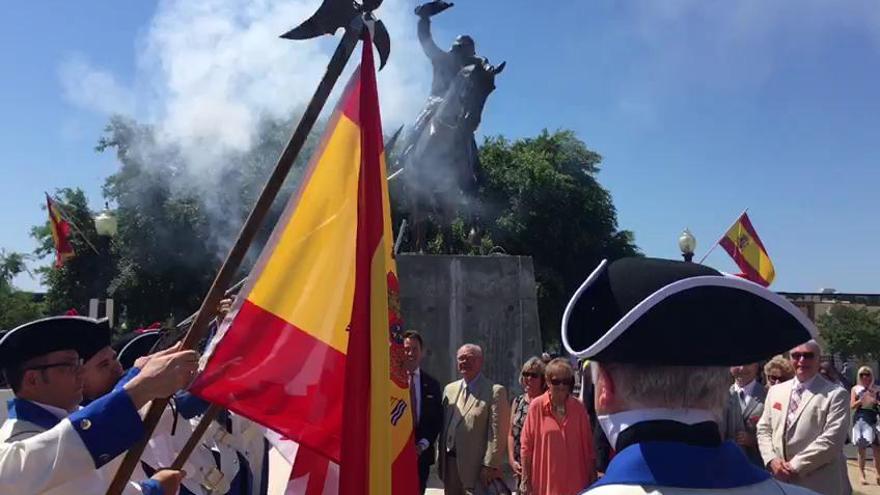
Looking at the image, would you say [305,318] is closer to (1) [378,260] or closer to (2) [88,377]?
(1) [378,260]

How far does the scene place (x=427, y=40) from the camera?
14.6 metres

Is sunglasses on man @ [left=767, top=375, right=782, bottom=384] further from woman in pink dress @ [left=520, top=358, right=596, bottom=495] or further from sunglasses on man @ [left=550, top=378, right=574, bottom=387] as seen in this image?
sunglasses on man @ [left=550, top=378, right=574, bottom=387]

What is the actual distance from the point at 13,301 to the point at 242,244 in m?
40.4

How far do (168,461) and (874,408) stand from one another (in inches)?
447

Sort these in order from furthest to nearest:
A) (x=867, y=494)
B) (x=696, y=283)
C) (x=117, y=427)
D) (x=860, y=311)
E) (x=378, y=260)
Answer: (x=860, y=311), (x=867, y=494), (x=378, y=260), (x=117, y=427), (x=696, y=283)

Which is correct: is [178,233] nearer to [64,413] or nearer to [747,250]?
[747,250]

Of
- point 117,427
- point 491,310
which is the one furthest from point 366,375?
point 491,310

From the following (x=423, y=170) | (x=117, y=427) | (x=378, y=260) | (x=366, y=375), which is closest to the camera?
(x=117, y=427)

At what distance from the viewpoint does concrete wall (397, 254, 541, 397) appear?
1138 cm

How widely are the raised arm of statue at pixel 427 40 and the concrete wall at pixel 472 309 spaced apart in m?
4.38

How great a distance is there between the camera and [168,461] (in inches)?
158

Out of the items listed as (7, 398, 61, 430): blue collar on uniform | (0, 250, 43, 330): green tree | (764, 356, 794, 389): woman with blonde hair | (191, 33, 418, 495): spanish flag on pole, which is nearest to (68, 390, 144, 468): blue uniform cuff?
(7, 398, 61, 430): blue collar on uniform

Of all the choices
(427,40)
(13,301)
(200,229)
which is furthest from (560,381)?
(13,301)

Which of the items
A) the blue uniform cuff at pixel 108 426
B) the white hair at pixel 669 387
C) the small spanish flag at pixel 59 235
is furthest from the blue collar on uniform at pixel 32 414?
the small spanish flag at pixel 59 235
